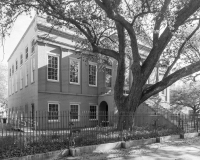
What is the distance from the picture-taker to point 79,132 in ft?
33.5

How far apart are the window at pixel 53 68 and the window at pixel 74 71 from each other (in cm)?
170

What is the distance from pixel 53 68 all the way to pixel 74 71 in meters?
2.51

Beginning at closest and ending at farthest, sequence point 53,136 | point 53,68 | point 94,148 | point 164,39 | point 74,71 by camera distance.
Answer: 1. point 94,148
2. point 53,136
3. point 164,39
4. point 53,68
5. point 74,71

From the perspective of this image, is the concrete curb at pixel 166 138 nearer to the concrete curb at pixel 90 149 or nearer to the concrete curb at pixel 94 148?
the concrete curb at pixel 90 149

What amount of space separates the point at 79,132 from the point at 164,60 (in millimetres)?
12224

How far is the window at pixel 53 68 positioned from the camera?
20.0 metres

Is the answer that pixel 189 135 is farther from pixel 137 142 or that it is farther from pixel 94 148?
pixel 94 148

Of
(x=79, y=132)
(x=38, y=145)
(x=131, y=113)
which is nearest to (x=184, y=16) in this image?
(x=131, y=113)

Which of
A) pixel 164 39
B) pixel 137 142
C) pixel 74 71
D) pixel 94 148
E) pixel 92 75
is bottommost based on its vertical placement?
pixel 137 142

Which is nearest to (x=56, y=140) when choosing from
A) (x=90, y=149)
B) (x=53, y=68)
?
(x=90, y=149)

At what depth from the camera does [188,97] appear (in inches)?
1212

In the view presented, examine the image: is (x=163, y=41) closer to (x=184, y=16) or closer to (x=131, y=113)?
(x=184, y=16)

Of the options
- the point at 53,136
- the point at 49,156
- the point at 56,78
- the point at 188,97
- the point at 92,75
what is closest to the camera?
the point at 49,156

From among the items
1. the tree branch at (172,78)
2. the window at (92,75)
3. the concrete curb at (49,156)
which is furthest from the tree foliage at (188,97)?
the concrete curb at (49,156)
